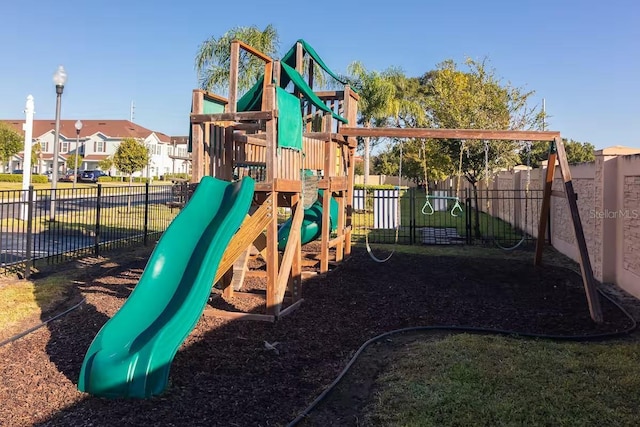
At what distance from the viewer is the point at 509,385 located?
3.77 m

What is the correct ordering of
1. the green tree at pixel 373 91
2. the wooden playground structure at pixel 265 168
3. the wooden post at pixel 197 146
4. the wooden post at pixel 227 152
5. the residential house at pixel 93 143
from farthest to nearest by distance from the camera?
the residential house at pixel 93 143 → the green tree at pixel 373 91 → the wooden post at pixel 227 152 → the wooden post at pixel 197 146 → the wooden playground structure at pixel 265 168

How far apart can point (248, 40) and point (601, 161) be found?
53.9 feet

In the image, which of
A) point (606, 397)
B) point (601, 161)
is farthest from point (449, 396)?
point (601, 161)

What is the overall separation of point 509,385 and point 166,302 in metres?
3.21

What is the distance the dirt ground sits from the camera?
11.4 ft

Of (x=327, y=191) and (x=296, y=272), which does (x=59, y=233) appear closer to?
(x=327, y=191)

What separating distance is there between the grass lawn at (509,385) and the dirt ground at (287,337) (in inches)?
14.9

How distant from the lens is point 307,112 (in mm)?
10219

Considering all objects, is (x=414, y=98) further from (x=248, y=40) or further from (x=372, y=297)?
(x=372, y=297)

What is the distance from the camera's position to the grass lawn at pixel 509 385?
3258 millimetres

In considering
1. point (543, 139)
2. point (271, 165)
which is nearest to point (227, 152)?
point (271, 165)

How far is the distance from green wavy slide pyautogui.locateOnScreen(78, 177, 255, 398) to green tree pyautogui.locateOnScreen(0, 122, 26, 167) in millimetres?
50472

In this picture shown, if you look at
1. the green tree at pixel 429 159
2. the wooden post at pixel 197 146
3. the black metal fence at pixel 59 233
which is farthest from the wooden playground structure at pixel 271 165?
the green tree at pixel 429 159

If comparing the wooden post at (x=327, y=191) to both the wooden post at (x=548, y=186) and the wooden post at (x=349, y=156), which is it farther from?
the wooden post at (x=548, y=186)
